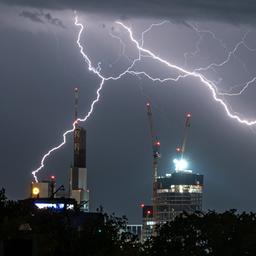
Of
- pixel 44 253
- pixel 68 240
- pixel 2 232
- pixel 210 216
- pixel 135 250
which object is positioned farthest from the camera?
pixel 210 216

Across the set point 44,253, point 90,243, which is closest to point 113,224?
point 90,243

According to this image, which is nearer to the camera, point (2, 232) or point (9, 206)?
point (2, 232)

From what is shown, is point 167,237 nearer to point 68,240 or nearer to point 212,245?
point 212,245

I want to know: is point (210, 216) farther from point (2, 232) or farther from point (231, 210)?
point (2, 232)

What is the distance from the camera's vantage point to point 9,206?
259 ft

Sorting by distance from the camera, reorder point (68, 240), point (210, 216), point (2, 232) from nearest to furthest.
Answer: point (2, 232), point (68, 240), point (210, 216)

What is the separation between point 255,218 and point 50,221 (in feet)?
72.4

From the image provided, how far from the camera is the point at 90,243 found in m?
60.5

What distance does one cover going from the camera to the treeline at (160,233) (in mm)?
62969

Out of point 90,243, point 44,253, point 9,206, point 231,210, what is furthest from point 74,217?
point 44,253

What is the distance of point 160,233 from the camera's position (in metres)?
83.3

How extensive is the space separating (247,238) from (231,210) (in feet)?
35.7

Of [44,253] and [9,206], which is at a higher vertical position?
[9,206]

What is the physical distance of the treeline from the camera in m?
63.0
